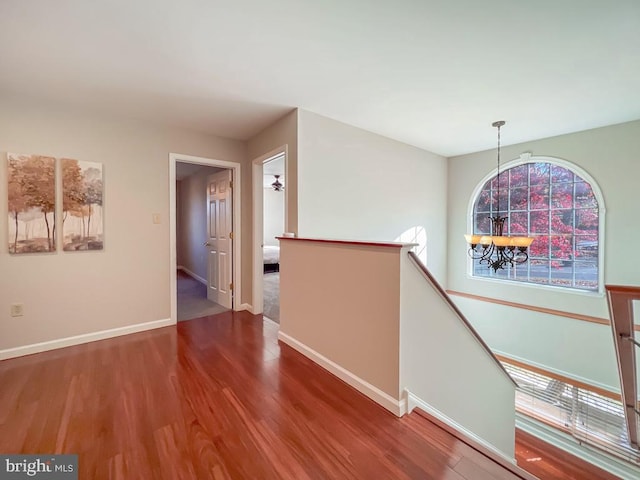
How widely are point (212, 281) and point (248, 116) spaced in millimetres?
2694

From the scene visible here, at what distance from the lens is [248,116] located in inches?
120

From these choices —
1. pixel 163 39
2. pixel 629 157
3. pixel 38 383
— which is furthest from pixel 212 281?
pixel 629 157

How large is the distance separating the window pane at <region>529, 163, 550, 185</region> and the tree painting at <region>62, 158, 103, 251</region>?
5.89 meters

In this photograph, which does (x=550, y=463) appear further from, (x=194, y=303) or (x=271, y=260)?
(x=271, y=260)

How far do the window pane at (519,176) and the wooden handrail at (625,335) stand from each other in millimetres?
3338

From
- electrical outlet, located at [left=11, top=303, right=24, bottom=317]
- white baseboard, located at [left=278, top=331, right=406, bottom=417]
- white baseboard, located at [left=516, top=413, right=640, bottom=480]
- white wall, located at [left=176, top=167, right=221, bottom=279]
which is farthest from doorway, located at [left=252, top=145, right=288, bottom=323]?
white baseboard, located at [left=516, top=413, right=640, bottom=480]

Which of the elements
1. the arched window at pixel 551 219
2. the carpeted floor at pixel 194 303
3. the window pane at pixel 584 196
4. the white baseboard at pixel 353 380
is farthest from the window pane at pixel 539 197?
the carpeted floor at pixel 194 303

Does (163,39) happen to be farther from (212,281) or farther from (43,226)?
(212,281)

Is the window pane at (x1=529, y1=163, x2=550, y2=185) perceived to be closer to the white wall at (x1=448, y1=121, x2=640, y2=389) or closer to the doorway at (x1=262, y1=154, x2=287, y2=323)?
the white wall at (x1=448, y1=121, x2=640, y2=389)

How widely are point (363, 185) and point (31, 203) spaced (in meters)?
3.50

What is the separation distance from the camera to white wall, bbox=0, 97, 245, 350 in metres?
2.54

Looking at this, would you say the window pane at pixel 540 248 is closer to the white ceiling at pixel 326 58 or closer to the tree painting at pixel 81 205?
the white ceiling at pixel 326 58

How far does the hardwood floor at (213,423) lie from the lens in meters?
1.37

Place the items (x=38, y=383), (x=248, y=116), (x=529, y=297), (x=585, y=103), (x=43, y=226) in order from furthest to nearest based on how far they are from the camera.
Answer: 1. (x=529, y=297)
2. (x=248, y=116)
3. (x=585, y=103)
4. (x=43, y=226)
5. (x=38, y=383)
